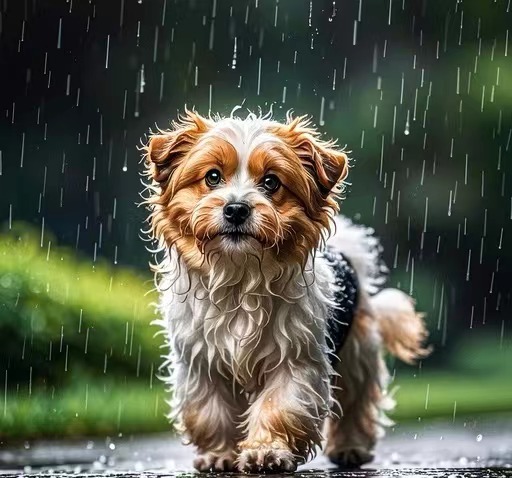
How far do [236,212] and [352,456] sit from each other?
2.07 metres

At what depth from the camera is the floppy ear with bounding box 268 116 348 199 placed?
5.68m

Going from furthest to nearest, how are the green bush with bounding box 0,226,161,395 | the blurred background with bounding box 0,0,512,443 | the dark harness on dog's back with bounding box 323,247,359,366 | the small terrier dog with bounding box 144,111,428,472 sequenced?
the blurred background with bounding box 0,0,512,443, the green bush with bounding box 0,226,161,395, the dark harness on dog's back with bounding box 323,247,359,366, the small terrier dog with bounding box 144,111,428,472

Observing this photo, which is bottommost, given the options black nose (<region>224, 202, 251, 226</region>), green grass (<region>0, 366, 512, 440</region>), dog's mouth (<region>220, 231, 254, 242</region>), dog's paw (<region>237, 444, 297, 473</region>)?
green grass (<region>0, 366, 512, 440</region>)

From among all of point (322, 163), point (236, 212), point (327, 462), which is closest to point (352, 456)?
point (327, 462)

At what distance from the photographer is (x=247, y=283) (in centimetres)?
561

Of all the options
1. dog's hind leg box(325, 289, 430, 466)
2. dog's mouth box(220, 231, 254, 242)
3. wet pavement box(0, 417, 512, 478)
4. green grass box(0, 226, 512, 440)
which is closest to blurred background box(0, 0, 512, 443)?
green grass box(0, 226, 512, 440)

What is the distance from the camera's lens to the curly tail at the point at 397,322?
7434 mm

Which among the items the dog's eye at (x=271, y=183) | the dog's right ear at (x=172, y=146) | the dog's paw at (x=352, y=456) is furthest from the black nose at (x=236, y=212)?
the dog's paw at (x=352, y=456)

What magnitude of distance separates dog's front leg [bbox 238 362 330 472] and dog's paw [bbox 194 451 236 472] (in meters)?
0.17

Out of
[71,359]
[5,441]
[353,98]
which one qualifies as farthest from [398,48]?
[5,441]

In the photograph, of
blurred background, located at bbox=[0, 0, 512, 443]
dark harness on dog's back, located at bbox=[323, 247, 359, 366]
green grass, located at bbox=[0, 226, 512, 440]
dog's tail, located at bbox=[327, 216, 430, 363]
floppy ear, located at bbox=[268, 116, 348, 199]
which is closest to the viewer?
floppy ear, located at bbox=[268, 116, 348, 199]

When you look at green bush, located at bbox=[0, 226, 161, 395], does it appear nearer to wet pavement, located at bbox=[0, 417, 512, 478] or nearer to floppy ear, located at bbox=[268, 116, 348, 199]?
wet pavement, located at bbox=[0, 417, 512, 478]

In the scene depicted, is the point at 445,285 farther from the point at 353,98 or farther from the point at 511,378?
the point at 353,98

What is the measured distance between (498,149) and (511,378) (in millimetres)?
3331
